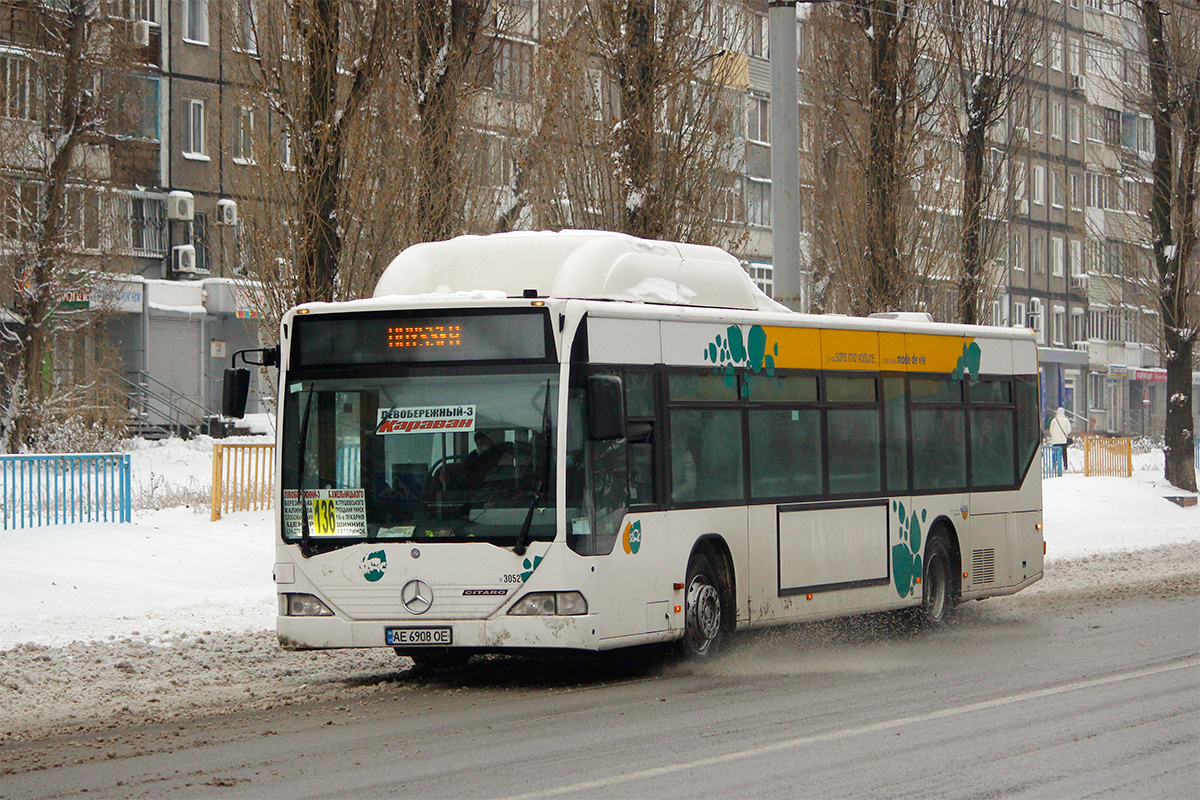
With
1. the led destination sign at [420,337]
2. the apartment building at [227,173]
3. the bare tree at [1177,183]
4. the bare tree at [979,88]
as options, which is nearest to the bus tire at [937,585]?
the led destination sign at [420,337]

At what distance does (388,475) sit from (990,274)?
21893mm

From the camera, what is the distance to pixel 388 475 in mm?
11406

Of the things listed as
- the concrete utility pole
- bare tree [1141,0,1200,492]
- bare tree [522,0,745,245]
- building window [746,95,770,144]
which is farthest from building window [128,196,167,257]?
the concrete utility pole

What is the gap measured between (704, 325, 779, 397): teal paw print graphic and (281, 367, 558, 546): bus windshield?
6.37ft

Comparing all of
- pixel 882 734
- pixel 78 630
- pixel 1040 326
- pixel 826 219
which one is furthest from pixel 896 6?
pixel 1040 326

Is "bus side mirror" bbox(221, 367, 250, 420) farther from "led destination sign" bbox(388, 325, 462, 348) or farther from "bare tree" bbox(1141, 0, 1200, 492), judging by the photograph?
"bare tree" bbox(1141, 0, 1200, 492)

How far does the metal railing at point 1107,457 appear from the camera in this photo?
3944cm

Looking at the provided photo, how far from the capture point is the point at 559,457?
11172 millimetres

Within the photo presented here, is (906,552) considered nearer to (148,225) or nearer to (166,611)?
(166,611)

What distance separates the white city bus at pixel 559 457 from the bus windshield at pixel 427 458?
1cm

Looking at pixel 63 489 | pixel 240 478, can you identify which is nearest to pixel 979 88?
pixel 240 478

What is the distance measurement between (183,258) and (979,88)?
2436 cm

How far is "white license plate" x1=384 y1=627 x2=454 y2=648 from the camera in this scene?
11195 mm

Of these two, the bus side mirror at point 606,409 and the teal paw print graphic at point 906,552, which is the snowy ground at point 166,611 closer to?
the bus side mirror at point 606,409
